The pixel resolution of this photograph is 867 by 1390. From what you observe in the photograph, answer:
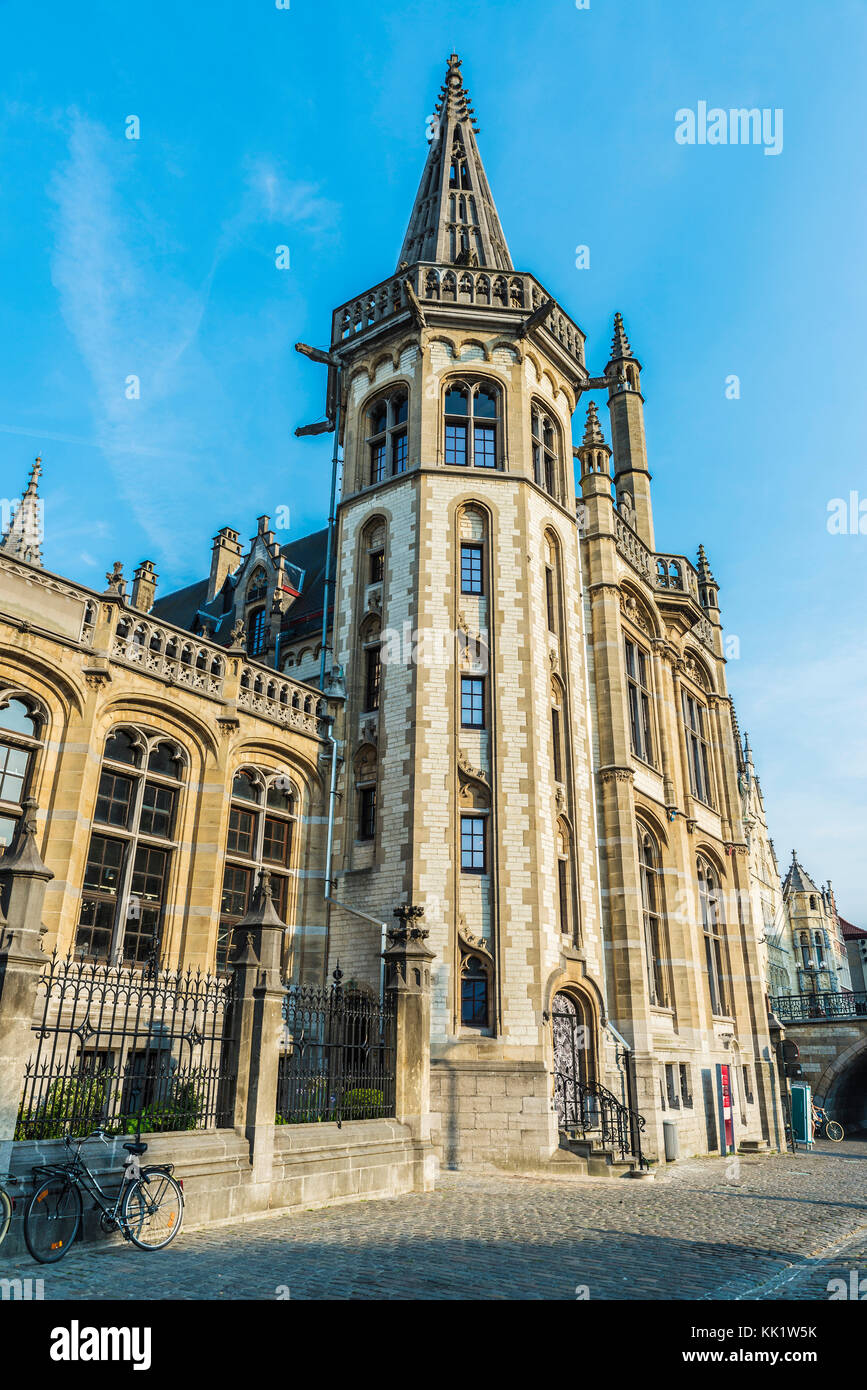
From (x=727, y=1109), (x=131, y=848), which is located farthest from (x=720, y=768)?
(x=131, y=848)

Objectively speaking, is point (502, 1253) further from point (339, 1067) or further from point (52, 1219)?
point (339, 1067)

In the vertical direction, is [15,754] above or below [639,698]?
below

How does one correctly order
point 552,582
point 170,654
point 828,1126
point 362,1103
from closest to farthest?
1. point 362,1103
2. point 170,654
3. point 552,582
4. point 828,1126

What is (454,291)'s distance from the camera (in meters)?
25.1

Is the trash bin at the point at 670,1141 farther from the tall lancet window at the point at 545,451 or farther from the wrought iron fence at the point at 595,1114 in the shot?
the tall lancet window at the point at 545,451

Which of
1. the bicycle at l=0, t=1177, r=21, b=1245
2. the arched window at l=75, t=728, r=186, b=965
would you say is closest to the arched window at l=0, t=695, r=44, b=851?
the arched window at l=75, t=728, r=186, b=965

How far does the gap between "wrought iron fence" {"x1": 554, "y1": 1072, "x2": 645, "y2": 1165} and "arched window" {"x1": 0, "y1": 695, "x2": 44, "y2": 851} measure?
38.2 ft

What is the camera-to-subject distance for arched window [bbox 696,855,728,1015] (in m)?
31.0

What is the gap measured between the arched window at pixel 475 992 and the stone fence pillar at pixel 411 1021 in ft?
10.8

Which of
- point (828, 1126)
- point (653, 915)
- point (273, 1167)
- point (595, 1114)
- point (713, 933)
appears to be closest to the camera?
point (273, 1167)

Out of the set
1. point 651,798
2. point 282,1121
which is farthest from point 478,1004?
point 651,798

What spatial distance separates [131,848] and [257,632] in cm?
1172

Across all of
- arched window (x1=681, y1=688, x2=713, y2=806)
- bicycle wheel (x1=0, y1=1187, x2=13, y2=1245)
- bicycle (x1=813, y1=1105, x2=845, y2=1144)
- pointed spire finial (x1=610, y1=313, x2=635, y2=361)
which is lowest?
bicycle (x1=813, y1=1105, x2=845, y2=1144)

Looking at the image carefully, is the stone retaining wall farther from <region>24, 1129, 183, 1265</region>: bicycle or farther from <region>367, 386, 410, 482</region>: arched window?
<region>367, 386, 410, 482</region>: arched window
